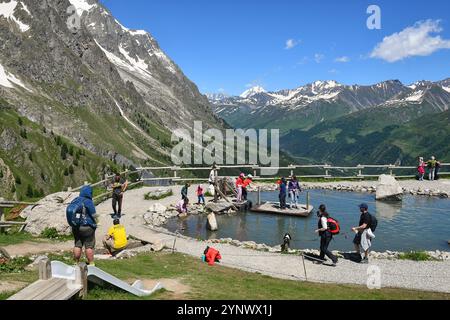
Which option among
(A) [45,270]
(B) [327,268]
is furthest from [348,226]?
(A) [45,270]

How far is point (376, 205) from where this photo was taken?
36219 mm

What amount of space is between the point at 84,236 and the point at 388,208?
26.9m

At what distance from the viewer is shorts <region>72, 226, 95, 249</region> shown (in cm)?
1422

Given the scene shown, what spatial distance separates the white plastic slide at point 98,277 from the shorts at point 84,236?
3105 millimetres

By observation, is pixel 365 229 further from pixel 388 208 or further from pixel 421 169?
pixel 421 169

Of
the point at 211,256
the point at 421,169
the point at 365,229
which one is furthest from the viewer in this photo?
the point at 421,169

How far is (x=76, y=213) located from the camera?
1396 centimetres

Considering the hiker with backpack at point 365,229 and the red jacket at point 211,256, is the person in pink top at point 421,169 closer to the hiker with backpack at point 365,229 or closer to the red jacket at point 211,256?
the hiker with backpack at point 365,229

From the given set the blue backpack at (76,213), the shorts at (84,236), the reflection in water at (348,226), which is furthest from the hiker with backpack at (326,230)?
the blue backpack at (76,213)
